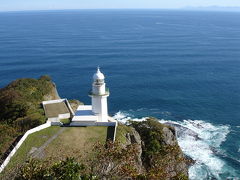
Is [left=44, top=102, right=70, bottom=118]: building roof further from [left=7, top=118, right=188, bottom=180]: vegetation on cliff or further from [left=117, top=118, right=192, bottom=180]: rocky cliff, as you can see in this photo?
[left=7, top=118, right=188, bottom=180]: vegetation on cliff

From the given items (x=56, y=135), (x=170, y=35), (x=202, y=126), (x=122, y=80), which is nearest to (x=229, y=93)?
(x=202, y=126)

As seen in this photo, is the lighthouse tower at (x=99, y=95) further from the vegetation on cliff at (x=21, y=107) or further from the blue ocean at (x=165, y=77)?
the blue ocean at (x=165, y=77)

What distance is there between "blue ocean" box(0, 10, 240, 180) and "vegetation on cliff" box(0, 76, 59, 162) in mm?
15924

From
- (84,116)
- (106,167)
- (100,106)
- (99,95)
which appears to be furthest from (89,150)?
(100,106)

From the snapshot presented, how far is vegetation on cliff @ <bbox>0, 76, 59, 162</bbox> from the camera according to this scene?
35.7m

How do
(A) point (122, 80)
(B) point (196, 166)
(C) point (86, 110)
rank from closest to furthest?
(C) point (86, 110) → (B) point (196, 166) → (A) point (122, 80)

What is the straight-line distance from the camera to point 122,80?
80812 millimetres

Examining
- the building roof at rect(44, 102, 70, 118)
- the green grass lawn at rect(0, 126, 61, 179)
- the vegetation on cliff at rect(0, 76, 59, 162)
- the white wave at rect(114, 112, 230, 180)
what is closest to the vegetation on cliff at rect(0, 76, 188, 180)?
the vegetation on cliff at rect(0, 76, 59, 162)

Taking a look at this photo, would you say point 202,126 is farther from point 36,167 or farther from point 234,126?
point 36,167

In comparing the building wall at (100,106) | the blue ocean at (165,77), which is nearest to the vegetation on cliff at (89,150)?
the building wall at (100,106)

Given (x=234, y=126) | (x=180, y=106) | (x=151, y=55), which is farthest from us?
(x=151, y=55)

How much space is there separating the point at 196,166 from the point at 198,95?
27707mm

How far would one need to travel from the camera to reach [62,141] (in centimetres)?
3266

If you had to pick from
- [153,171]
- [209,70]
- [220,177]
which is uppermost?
[153,171]
